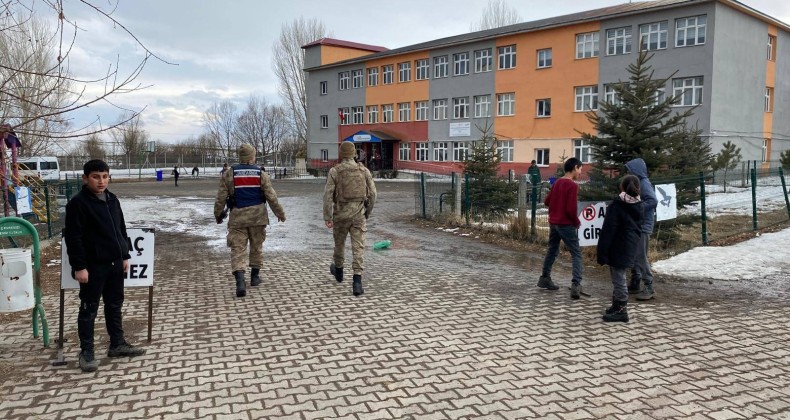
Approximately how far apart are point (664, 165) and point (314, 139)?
1955 inches

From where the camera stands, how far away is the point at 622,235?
593cm

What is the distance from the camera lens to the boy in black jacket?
14.6 ft

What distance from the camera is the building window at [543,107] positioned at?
38094mm

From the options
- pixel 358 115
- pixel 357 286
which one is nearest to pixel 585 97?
pixel 358 115

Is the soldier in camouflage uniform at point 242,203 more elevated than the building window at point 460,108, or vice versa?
the building window at point 460,108

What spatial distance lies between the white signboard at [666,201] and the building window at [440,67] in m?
37.4

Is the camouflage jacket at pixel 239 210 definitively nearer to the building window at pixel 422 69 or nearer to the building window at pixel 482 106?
the building window at pixel 482 106

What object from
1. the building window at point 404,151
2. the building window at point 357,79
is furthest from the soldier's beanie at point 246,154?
the building window at point 357,79

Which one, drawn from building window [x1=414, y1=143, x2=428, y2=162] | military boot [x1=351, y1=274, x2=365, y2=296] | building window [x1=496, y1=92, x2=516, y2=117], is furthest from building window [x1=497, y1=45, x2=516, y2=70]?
military boot [x1=351, y1=274, x2=365, y2=296]

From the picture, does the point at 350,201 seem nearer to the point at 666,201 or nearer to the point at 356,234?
the point at 356,234

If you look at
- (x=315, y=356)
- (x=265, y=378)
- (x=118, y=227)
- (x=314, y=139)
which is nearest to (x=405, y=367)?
(x=315, y=356)

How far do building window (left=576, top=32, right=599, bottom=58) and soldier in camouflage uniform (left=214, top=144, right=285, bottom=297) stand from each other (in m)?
32.7

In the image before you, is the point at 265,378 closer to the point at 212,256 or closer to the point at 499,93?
the point at 212,256

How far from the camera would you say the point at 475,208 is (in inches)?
562
